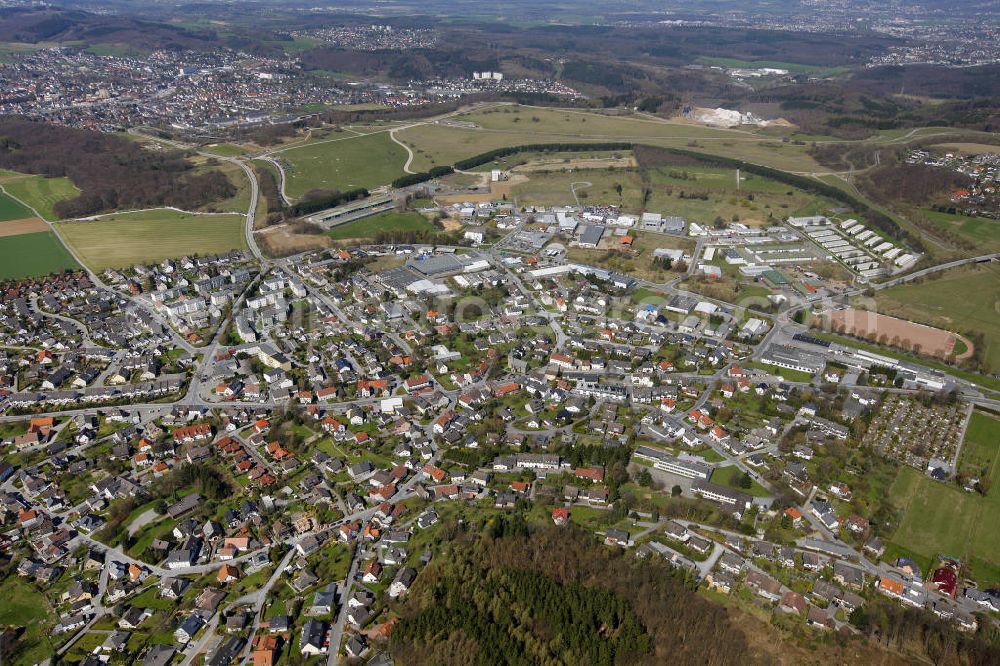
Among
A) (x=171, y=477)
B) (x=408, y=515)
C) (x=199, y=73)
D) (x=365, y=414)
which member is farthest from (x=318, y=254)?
(x=199, y=73)

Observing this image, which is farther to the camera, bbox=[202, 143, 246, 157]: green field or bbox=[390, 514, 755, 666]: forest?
bbox=[202, 143, 246, 157]: green field

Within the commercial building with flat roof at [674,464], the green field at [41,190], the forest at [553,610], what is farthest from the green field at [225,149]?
the forest at [553,610]

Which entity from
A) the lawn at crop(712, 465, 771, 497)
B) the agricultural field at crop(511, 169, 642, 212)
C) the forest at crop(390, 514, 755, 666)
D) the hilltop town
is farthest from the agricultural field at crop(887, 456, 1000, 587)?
the agricultural field at crop(511, 169, 642, 212)

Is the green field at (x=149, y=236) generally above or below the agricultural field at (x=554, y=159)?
below

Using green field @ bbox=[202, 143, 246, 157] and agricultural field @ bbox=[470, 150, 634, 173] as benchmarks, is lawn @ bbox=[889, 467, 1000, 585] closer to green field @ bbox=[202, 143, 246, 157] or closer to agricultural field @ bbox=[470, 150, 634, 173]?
agricultural field @ bbox=[470, 150, 634, 173]

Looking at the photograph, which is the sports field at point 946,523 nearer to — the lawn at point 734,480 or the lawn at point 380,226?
the lawn at point 734,480

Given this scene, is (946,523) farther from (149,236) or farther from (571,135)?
(571,135)
